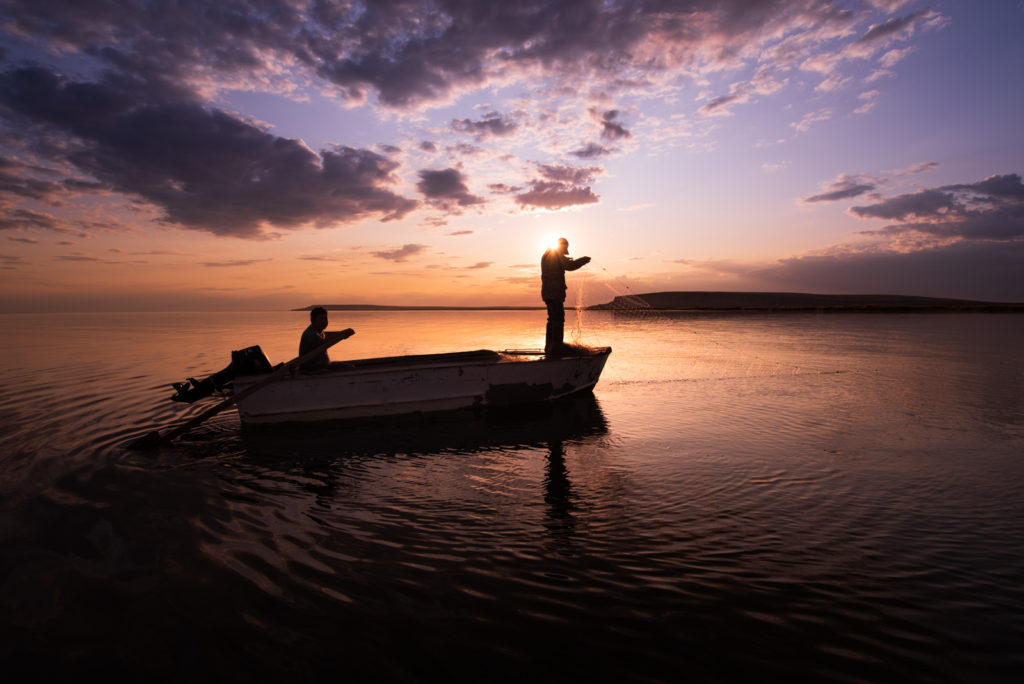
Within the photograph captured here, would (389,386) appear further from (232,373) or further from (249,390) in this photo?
(232,373)

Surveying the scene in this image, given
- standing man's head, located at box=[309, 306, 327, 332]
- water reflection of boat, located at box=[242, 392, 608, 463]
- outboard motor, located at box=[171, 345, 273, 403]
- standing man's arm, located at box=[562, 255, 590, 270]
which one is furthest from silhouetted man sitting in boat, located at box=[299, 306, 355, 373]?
standing man's arm, located at box=[562, 255, 590, 270]

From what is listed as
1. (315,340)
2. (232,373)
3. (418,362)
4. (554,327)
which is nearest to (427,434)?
(418,362)

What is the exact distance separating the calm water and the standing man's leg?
3436mm

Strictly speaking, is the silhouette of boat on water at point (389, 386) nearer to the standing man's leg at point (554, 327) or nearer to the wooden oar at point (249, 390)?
the wooden oar at point (249, 390)

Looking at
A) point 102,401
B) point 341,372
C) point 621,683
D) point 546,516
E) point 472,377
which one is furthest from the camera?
point 102,401

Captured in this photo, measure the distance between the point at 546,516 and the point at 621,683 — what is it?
264cm

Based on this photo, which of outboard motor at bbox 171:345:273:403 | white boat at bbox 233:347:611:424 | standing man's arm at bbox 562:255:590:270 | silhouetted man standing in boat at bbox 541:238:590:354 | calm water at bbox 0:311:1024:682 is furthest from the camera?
silhouetted man standing in boat at bbox 541:238:590:354

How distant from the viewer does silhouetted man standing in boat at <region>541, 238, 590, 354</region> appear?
12.8 metres

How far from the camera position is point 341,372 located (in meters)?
10.3

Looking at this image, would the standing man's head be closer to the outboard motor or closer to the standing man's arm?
the outboard motor

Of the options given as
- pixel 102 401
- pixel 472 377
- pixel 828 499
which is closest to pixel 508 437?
pixel 472 377

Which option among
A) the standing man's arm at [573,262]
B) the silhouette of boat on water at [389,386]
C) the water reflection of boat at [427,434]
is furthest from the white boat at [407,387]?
the standing man's arm at [573,262]

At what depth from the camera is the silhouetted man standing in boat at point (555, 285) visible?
41.9 ft

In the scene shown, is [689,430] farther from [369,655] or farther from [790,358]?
[790,358]
